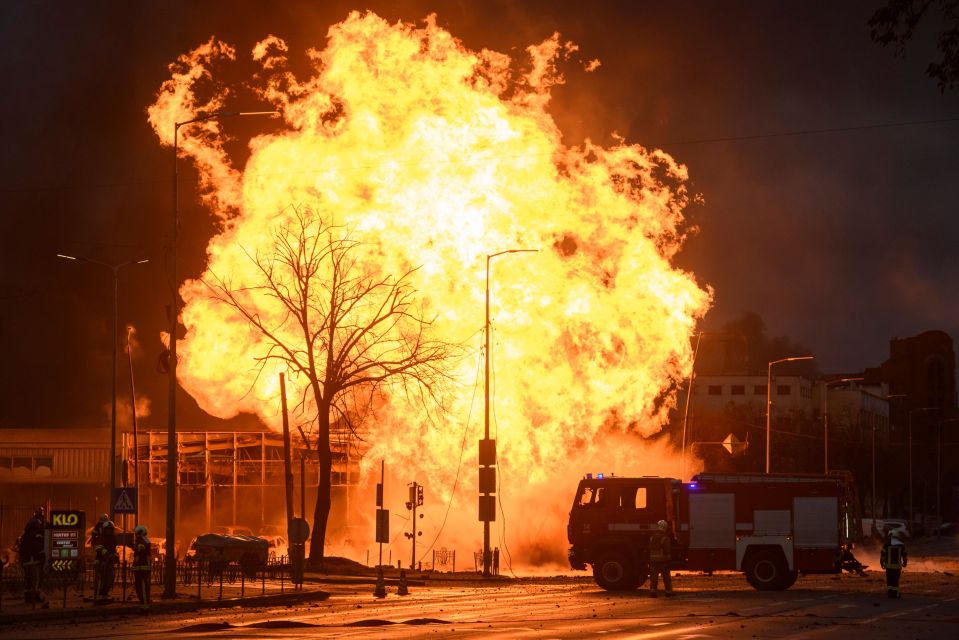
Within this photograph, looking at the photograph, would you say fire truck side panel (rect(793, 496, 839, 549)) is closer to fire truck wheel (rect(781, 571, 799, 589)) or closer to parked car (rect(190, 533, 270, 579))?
fire truck wheel (rect(781, 571, 799, 589))

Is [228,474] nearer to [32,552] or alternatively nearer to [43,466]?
[43,466]

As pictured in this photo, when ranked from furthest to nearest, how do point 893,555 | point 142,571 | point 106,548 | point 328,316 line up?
1. point 328,316
2. point 893,555
3. point 106,548
4. point 142,571

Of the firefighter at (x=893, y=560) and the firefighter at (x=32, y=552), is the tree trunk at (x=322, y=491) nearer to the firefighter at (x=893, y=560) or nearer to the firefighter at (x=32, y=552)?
the firefighter at (x=32, y=552)

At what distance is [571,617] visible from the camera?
25328mm

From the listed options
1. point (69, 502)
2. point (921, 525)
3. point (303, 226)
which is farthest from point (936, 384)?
point (303, 226)

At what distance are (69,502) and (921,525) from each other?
64.4 metres

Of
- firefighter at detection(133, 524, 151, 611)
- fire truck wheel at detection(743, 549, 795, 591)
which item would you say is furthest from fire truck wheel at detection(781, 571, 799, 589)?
firefighter at detection(133, 524, 151, 611)

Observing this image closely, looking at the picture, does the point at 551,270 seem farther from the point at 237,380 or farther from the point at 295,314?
the point at 237,380

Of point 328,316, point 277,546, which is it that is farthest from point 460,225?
point 277,546

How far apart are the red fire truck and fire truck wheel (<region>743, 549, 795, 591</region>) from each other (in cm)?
3

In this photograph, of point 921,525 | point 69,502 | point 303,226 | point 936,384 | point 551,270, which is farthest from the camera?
point 936,384

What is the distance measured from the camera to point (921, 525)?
10369 cm

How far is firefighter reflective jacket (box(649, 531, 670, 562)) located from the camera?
32562 mm

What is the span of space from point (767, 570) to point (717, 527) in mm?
1723
